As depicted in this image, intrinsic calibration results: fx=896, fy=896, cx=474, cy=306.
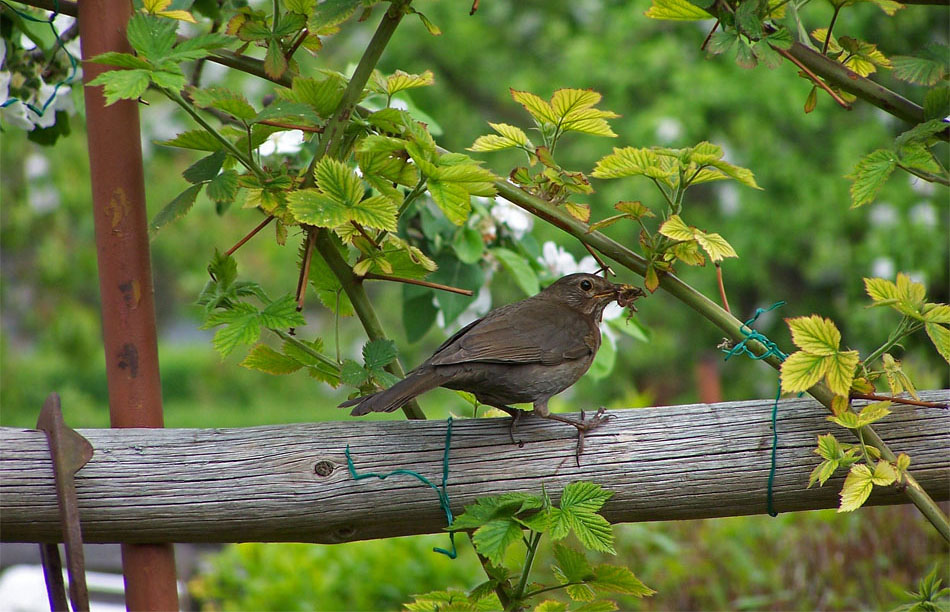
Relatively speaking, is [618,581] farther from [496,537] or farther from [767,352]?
[767,352]

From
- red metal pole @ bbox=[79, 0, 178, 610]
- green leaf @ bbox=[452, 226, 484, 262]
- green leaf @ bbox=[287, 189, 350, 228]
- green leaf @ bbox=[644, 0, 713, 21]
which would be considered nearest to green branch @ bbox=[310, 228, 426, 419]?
green leaf @ bbox=[287, 189, 350, 228]

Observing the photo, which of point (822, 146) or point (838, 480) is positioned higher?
point (822, 146)

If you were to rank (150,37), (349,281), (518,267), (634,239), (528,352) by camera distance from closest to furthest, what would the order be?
(150,37), (349,281), (528,352), (518,267), (634,239)

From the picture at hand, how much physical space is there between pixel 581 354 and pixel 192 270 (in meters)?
6.16

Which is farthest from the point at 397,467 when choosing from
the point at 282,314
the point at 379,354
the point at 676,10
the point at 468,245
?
the point at 676,10

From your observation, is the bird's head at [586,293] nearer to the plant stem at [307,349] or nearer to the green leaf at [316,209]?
the plant stem at [307,349]

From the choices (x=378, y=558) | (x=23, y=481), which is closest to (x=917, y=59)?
(x=23, y=481)

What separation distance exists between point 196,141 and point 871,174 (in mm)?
1376

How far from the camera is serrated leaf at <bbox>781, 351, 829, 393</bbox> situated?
1709 mm

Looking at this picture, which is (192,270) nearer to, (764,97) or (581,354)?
(764,97)

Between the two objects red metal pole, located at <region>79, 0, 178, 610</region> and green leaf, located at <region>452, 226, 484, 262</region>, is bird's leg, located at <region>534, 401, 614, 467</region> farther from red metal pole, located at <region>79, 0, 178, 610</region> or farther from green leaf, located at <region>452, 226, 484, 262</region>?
red metal pole, located at <region>79, 0, 178, 610</region>

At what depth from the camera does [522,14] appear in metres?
8.58

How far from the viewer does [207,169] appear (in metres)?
1.82

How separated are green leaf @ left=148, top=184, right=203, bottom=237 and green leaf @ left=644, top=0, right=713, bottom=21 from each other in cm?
99
